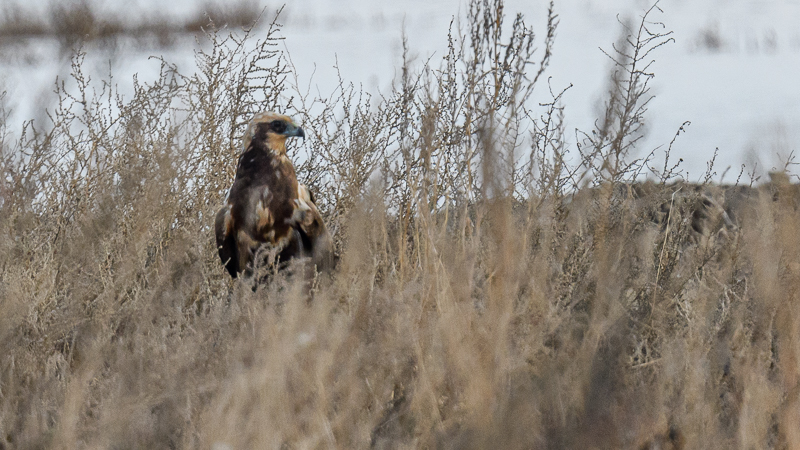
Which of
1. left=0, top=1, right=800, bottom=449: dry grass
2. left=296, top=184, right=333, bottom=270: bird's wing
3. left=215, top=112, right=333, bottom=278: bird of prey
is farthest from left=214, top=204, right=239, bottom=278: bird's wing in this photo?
left=0, top=1, right=800, bottom=449: dry grass

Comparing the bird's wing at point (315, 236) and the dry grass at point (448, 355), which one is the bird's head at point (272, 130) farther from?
the dry grass at point (448, 355)

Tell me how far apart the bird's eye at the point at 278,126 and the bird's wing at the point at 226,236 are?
44 centimetres

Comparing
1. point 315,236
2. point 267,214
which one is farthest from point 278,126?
point 315,236

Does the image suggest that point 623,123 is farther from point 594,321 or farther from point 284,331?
point 284,331

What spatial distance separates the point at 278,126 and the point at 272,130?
37mm

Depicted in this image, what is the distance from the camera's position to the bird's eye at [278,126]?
3637 millimetres

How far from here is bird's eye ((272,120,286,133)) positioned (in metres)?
3.64

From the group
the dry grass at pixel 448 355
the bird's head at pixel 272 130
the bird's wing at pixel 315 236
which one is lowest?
the dry grass at pixel 448 355

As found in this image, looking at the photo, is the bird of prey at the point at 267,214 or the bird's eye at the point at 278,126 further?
the bird's eye at the point at 278,126

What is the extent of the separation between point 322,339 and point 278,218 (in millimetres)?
1800

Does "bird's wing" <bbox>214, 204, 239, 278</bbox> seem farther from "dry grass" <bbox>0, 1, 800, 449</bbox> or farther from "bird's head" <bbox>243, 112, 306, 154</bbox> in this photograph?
"dry grass" <bbox>0, 1, 800, 449</bbox>

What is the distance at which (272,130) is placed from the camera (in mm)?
3629

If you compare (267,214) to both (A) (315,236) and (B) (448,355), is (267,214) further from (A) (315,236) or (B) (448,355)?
(B) (448,355)

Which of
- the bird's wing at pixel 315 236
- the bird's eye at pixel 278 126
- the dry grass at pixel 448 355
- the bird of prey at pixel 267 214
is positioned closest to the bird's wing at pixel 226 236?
the bird of prey at pixel 267 214
